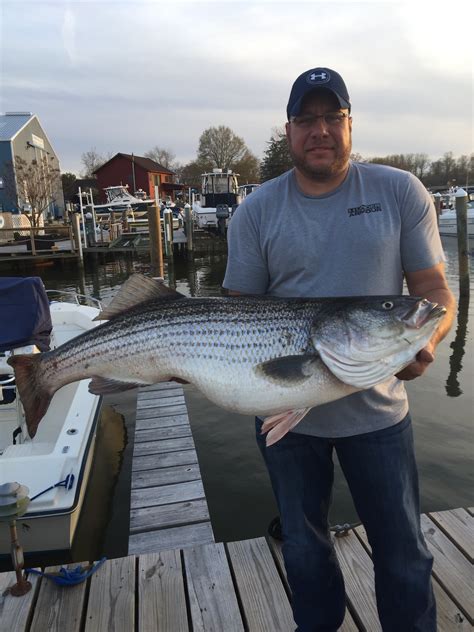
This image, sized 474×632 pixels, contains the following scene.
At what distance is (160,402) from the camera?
23.1 feet

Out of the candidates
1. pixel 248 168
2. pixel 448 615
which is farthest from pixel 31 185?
pixel 248 168

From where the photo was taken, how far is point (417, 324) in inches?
82.8

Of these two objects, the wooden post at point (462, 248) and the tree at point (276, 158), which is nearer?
the wooden post at point (462, 248)

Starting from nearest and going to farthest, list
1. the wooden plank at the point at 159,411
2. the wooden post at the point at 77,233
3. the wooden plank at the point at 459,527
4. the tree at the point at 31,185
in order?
the wooden plank at the point at 459,527 → the wooden plank at the point at 159,411 → the wooden post at the point at 77,233 → the tree at the point at 31,185

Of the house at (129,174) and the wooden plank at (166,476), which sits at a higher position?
the house at (129,174)

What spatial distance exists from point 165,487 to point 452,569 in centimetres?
280

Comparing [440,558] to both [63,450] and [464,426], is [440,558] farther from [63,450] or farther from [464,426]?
[464,426]

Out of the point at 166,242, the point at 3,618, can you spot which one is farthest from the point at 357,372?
the point at 166,242

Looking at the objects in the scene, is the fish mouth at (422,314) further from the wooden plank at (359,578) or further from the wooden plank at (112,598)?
the wooden plank at (112,598)

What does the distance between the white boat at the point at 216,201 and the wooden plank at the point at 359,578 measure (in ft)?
89.7

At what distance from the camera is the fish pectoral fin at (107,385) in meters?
2.62

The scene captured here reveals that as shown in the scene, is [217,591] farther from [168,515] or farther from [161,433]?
[161,433]

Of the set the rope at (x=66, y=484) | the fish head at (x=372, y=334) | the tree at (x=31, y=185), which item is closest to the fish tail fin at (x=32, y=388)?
the rope at (x=66, y=484)

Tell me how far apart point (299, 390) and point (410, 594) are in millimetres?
1083
